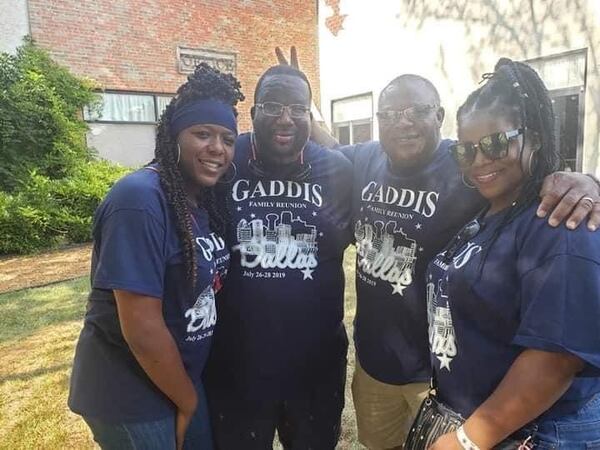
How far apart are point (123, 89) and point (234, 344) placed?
1119 centimetres

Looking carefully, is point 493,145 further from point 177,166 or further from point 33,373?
point 33,373

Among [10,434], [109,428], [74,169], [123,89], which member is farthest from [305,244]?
[123,89]

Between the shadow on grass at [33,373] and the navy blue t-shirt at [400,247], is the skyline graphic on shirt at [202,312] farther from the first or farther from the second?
the shadow on grass at [33,373]

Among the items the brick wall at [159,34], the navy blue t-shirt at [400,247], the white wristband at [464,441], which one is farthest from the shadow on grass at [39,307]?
the brick wall at [159,34]

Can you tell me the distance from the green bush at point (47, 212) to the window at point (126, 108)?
2413 mm

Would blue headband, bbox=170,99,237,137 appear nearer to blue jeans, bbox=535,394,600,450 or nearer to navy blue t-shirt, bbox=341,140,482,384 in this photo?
navy blue t-shirt, bbox=341,140,482,384

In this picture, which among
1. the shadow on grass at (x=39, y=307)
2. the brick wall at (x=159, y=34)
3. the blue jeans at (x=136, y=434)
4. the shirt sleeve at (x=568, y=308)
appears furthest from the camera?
the brick wall at (x=159, y=34)

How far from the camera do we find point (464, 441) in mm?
1438

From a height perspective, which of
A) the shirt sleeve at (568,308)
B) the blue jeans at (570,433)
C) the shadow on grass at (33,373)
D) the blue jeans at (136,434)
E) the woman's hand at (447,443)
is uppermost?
the shirt sleeve at (568,308)

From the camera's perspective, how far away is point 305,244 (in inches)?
87.9

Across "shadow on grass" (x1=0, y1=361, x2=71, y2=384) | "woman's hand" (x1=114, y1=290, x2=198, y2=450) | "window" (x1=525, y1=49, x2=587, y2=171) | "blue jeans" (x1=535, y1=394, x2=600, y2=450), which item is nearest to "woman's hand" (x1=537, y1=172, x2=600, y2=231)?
"blue jeans" (x1=535, y1=394, x2=600, y2=450)

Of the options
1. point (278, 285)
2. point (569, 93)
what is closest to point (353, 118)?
point (569, 93)

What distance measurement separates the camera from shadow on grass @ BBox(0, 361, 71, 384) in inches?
158

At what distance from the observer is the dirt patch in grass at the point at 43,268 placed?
22.1ft
